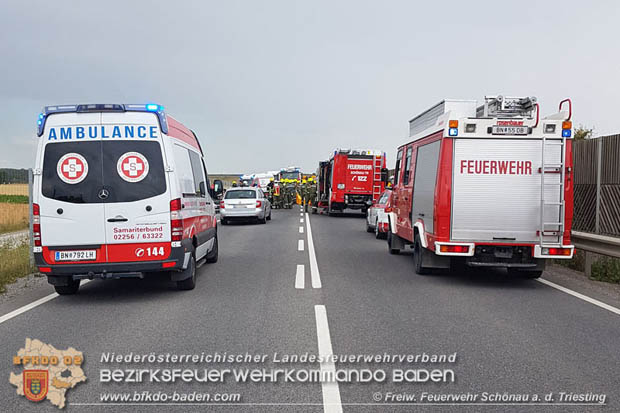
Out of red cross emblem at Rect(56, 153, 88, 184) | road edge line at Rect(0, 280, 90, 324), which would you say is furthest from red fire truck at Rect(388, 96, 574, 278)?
road edge line at Rect(0, 280, 90, 324)

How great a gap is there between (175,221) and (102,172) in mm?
1193

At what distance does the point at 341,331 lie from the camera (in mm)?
6125

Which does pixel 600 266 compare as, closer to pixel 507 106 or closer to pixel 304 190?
pixel 507 106

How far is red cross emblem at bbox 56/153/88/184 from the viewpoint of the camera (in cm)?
762

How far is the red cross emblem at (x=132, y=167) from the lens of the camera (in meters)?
7.69

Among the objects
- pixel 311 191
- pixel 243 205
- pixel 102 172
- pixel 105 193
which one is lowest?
pixel 243 205

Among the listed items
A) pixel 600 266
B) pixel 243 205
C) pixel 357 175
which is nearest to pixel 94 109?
pixel 600 266

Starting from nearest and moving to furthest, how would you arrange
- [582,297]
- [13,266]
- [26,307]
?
[26,307] < [582,297] < [13,266]

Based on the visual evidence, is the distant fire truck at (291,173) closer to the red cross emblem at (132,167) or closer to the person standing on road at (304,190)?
the person standing on road at (304,190)

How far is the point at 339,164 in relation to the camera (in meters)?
26.7

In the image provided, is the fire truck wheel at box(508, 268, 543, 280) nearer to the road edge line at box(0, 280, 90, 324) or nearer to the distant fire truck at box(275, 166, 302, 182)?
the road edge line at box(0, 280, 90, 324)

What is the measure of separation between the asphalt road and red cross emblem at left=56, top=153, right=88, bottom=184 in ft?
5.66

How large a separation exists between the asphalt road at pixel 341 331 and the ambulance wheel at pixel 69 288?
182 mm

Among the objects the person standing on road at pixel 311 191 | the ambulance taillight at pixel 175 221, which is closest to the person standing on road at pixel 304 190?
the person standing on road at pixel 311 191
